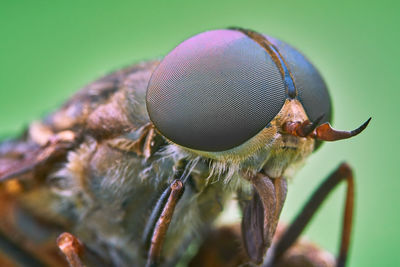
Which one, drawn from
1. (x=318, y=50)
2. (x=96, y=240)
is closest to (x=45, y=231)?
(x=96, y=240)

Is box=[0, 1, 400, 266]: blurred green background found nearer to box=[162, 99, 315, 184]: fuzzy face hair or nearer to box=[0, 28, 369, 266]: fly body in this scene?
box=[0, 28, 369, 266]: fly body

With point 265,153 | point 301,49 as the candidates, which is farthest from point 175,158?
point 301,49

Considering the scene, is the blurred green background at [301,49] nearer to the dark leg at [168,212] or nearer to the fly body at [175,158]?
the fly body at [175,158]

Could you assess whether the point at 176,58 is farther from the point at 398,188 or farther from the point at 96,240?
the point at 398,188

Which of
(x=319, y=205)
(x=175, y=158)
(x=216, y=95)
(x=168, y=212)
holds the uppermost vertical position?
(x=216, y=95)

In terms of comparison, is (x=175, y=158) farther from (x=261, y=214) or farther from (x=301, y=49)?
(x=301, y=49)

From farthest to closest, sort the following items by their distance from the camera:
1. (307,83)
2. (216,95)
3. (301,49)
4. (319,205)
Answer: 1. (301,49)
2. (319,205)
3. (307,83)
4. (216,95)
